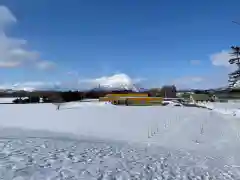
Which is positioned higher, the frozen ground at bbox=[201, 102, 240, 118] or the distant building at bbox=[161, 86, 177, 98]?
the distant building at bbox=[161, 86, 177, 98]

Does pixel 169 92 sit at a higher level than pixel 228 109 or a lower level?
higher

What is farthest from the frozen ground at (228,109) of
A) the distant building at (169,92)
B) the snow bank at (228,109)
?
the distant building at (169,92)

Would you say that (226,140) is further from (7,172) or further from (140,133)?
(7,172)

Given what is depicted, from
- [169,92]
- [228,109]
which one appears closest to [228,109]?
[228,109]

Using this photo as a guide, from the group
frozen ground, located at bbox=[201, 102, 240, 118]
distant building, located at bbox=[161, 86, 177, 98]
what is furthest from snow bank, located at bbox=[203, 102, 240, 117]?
distant building, located at bbox=[161, 86, 177, 98]

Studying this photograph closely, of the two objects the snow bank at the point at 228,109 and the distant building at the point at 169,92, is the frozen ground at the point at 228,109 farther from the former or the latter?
the distant building at the point at 169,92

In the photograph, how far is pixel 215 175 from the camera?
8977 millimetres

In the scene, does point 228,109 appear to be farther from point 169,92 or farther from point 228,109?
point 169,92

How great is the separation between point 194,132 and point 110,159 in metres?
10.1

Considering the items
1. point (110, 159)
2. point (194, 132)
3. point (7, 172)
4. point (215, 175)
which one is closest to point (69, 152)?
point (110, 159)

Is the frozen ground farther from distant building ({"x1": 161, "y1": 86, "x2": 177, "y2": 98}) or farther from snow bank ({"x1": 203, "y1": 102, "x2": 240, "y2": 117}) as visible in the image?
distant building ({"x1": 161, "y1": 86, "x2": 177, "y2": 98})

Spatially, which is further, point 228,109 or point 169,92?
point 169,92

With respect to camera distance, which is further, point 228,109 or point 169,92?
point 169,92

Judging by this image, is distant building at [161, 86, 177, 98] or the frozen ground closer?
the frozen ground
